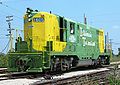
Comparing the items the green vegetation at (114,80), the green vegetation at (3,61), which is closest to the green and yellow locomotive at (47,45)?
the green vegetation at (114,80)

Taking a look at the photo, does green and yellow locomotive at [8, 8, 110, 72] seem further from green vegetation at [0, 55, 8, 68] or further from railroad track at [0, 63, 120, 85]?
green vegetation at [0, 55, 8, 68]

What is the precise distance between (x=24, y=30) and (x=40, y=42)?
1.28 metres

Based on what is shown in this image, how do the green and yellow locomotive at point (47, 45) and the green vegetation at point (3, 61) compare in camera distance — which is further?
the green vegetation at point (3, 61)

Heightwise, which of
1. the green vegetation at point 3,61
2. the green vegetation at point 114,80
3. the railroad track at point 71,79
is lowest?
the railroad track at point 71,79

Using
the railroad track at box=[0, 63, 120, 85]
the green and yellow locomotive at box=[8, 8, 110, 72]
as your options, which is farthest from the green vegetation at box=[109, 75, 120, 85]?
the green and yellow locomotive at box=[8, 8, 110, 72]

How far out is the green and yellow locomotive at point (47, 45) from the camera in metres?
16.2

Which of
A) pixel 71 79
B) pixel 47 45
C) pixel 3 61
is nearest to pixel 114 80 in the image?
pixel 71 79

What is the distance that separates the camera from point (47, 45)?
17.2 metres

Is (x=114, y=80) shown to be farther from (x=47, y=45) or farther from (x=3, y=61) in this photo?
(x=3, y=61)

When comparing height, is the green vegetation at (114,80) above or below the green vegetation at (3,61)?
below

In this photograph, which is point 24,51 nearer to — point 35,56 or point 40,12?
point 35,56

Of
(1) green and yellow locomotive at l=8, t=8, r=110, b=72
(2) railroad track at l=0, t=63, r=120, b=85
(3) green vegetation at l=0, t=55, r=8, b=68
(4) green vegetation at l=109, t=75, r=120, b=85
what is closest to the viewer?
(4) green vegetation at l=109, t=75, r=120, b=85

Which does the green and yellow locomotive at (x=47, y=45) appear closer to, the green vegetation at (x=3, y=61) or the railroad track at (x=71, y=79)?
the railroad track at (x=71, y=79)

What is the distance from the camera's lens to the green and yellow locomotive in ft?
53.3
